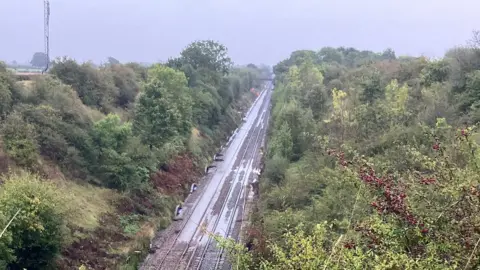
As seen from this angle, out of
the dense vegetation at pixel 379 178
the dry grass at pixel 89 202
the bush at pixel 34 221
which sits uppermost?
the dense vegetation at pixel 379 178

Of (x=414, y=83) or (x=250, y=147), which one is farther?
(x=250, y=147)

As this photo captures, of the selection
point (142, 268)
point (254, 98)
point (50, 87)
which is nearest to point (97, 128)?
point (50, 87)

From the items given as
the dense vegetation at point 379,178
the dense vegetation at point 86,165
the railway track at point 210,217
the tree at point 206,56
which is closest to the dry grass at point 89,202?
the dense vegetation at point 86,165

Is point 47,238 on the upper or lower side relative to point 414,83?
lower

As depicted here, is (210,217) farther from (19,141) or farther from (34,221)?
(34,221)

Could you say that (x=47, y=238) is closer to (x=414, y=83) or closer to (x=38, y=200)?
(x=38, y=200)

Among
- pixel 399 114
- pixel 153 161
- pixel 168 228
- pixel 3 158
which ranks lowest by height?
pixel 168 228

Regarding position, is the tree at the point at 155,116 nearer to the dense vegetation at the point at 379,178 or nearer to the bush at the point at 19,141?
the dense vegetation at the point at 379,178
